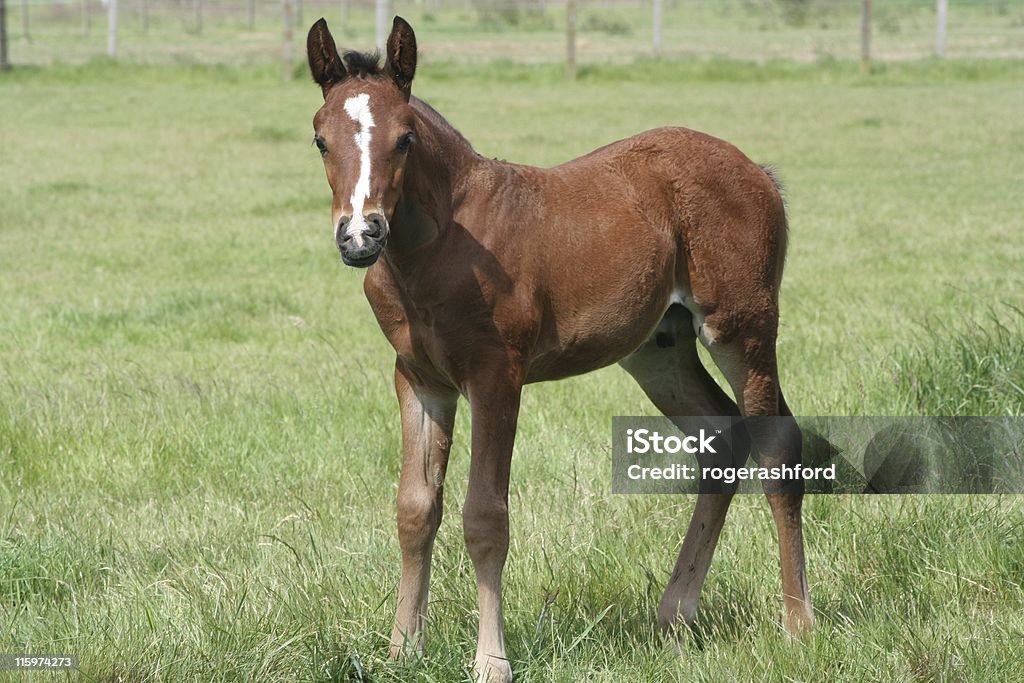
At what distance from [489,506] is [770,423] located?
1.19 m

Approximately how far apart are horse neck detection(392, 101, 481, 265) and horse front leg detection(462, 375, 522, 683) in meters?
0.41

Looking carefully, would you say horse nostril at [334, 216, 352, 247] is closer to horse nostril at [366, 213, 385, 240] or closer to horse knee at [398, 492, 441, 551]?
horse nostril at [366, 213, 385, 240]

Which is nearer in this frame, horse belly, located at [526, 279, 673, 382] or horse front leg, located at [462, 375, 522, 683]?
horse front leg, located at [462, 375, 522, 683]

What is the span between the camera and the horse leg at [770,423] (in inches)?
155

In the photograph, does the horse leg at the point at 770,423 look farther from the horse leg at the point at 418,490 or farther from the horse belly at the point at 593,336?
the horse leg at the point at 418,490

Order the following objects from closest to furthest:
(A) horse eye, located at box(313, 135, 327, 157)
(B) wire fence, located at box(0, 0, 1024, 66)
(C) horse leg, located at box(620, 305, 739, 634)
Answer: (A) horse eye, located at box(313, 135, 327, 157)
(C) horse leg, located at box(620, 305, 739, 634)
(B) wire fence, located at box(0, 0, 1024, 66)

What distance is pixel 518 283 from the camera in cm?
344

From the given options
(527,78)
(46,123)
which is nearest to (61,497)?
(46,123)

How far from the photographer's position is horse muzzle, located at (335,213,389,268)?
2.90 meters

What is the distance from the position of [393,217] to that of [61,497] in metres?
2.34

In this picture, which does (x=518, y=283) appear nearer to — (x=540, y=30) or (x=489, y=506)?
(x=489, y=506)

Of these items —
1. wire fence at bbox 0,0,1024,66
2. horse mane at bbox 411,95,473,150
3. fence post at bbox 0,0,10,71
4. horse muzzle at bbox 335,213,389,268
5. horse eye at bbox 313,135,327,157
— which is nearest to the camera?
horse muzzle at bbox 335,213,389,268

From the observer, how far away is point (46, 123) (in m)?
18.8

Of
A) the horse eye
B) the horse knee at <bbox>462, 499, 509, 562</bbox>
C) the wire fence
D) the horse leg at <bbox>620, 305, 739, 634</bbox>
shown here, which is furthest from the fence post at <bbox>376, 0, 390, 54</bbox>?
the horse knee at <bbox>462, 499, 509, 562</bbox>
